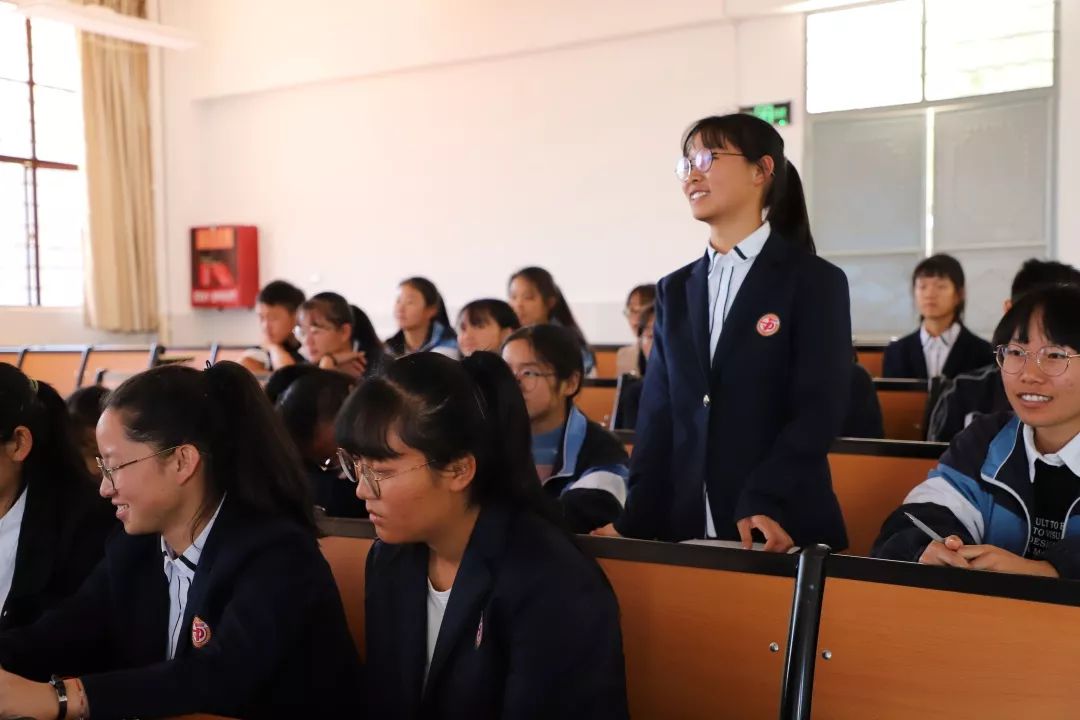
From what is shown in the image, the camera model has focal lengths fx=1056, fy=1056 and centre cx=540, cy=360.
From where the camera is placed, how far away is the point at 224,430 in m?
1.77

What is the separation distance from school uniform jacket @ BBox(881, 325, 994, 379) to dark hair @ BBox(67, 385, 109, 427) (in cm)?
353

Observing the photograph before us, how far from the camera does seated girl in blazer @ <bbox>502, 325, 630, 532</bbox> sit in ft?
8.23

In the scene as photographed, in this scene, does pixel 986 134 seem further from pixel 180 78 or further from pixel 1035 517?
pixel 180 78

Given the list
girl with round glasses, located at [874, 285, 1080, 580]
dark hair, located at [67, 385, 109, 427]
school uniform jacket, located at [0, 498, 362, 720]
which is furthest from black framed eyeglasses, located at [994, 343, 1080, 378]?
dark hair, located at [67, 385, 109, 427]

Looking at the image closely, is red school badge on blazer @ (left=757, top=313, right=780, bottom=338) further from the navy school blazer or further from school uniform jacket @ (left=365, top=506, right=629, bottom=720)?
school uniform jacket @ (left=365, top=506, right=629, bottom=720)

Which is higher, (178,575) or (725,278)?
(725,278)

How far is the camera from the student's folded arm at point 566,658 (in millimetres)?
1377

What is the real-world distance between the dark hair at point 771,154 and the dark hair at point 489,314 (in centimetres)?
226

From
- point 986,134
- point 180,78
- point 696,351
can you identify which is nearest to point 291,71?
point 180,78

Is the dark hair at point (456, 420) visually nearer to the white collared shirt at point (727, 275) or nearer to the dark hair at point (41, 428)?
the white collared shirt at point (727, 275)

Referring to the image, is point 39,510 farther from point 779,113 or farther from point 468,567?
point 779,113

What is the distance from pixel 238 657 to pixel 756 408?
1.05m

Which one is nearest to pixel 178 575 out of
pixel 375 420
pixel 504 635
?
pixel 375 420

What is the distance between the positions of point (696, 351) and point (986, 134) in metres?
5.88
